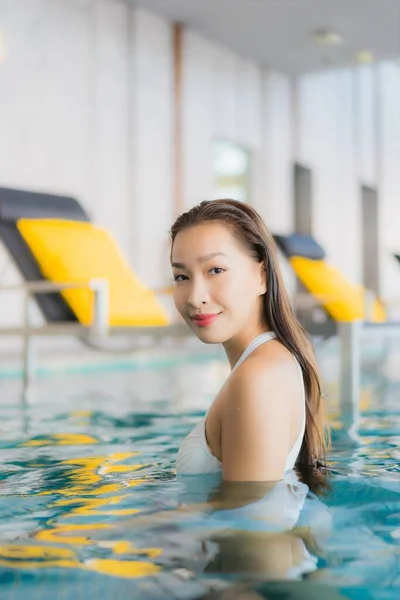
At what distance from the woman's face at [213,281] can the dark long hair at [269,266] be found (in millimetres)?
19

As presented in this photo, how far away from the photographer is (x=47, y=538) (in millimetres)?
1337

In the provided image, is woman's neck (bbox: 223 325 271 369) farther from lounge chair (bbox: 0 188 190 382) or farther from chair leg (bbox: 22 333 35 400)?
chair leg (bbox: 22 333 35 400)

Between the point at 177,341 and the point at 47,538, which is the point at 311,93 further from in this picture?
the point at 47,538

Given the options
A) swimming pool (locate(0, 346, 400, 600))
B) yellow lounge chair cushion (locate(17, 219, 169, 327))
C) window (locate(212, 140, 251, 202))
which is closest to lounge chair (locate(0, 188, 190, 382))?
yellow lounge chair cushion (locate(17, 219, 169, 327))

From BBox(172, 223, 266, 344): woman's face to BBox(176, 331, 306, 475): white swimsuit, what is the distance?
0.15ft

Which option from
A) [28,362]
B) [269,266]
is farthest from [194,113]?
[269,266]

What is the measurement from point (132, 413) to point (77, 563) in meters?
2.17

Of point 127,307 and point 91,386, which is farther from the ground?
point 127,307

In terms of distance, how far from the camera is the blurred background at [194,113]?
7.07m

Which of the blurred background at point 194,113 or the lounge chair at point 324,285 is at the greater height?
the blurred background at point 194,113

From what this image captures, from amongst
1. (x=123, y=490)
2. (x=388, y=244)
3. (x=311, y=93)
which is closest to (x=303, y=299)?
(x=123, y=490)

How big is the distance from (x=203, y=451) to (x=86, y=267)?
10.3 ft

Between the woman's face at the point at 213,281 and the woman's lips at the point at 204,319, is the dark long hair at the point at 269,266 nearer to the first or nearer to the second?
the woman's face at the point at 213,281

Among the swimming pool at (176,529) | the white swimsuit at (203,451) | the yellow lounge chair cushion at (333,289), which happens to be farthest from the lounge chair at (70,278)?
the white swimsuit at (203,451)
